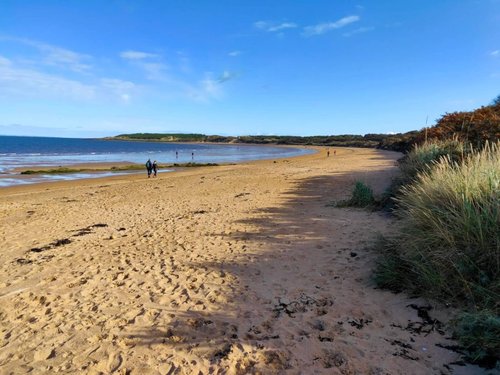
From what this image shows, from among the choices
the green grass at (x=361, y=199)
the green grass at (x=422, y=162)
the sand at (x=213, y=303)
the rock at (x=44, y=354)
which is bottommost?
the rock at (x=44, y=354)

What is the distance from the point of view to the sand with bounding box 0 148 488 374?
133 inches

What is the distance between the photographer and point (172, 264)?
6211mm

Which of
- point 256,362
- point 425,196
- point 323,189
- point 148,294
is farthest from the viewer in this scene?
point 323,189

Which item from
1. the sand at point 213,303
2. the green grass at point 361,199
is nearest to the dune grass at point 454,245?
the sand at point 213,303

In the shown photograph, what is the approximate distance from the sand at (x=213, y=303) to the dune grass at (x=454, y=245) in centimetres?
29

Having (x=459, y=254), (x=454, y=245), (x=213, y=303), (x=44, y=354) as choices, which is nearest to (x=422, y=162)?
(x=454, y=245)

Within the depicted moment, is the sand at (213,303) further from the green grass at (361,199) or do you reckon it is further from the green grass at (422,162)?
the green grass at (422,162)

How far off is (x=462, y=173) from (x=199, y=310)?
4.47 m

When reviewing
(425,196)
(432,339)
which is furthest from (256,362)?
(425,196)

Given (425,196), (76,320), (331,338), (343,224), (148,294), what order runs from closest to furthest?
(331,338) < (76,320) < (148,294) < (425,196) < (343,224)

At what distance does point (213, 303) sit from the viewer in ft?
15.0

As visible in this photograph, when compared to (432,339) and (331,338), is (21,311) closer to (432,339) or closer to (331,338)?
(331,338)

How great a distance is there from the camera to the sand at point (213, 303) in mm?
3381

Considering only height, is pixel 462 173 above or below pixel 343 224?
above
